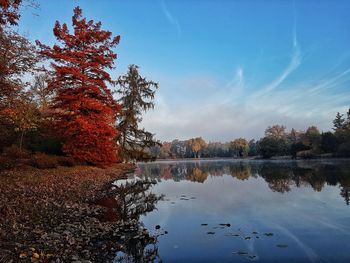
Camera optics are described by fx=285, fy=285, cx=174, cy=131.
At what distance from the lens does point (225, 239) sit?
24.6 ft

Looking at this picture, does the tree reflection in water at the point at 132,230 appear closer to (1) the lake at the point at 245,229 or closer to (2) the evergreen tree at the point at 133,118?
(1) the lake at the point at 245,229

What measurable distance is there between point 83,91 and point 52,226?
15976 millimetres

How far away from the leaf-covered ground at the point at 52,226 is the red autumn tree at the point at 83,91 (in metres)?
8.10

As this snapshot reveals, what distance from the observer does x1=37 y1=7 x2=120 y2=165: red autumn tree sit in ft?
71.1

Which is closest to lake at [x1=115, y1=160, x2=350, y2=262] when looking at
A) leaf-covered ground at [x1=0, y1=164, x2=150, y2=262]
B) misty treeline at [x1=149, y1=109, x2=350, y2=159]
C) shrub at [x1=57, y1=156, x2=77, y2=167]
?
leaf-covered ground at [x1=0, y1=164, x2=150, y2=262]

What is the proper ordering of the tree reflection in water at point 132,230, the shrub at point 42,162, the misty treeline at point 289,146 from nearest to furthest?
1. the tree reflection in water at point 132,230
2. the shrub at point 42,162
3. the misty treeline at point 289,146

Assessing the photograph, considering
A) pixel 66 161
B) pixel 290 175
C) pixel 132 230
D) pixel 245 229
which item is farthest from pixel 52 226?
pixel 290 175

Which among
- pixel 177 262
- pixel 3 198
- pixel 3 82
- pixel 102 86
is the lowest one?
pixel 177 262

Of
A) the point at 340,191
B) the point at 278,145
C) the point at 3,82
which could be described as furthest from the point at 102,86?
the point at 278,145

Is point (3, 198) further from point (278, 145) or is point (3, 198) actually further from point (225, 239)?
point (278, 145)

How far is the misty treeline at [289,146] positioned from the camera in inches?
2419

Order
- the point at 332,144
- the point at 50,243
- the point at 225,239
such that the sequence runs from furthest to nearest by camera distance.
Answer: the point at 332,144 < the point at 225,239 < the point at 50,243

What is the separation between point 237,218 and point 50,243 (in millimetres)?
6091

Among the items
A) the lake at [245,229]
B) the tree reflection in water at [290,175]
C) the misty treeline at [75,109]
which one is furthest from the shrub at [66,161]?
the tree reflection in water at [290,175]
